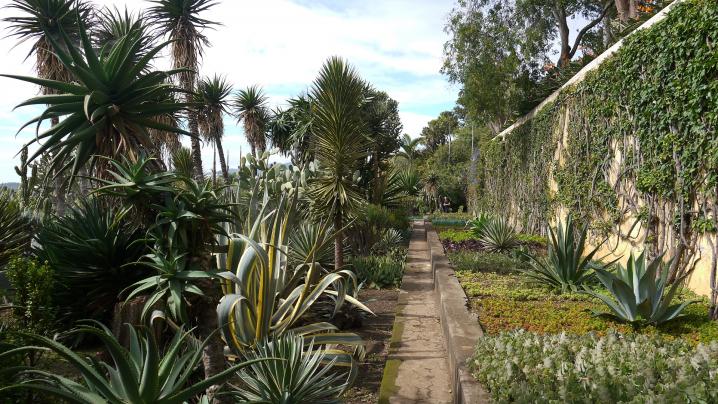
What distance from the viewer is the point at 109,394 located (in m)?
2.00

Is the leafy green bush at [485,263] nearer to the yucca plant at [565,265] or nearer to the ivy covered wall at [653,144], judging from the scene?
the yucca plant at [565,265]

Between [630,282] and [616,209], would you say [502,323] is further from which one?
[616,209]

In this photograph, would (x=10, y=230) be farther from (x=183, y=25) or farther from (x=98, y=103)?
(x=183, y=25)

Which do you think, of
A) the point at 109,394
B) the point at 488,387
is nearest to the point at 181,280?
the point at 109,394

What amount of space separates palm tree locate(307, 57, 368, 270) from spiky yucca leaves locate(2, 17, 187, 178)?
3495 mm

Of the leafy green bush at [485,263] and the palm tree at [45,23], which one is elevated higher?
the palm tree at [45,23]

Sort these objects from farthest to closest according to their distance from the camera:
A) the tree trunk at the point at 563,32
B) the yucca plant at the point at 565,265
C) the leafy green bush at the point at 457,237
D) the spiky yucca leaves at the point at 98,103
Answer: the tree trunk at the point at 563,32 < the leafy green bush at the point at 457,237 < the yucca plant at the point at 565,265 < the spiky yucca leaves at the point at 98,103

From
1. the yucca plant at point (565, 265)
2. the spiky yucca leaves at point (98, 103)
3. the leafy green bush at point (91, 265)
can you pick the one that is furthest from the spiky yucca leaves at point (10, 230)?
the yucca plant at point (565, 265)

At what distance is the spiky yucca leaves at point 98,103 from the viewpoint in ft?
10.9

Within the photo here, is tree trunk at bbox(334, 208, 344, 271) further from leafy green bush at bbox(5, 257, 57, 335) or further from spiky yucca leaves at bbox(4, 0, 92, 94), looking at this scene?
spiky yucca leaves at bbox(4, 0, 92, 94)

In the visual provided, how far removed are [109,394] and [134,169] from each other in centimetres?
148

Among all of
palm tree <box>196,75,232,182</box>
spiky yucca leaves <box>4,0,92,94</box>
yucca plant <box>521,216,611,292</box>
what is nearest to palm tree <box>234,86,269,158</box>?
palm tree <box>196,75,232,182</box>

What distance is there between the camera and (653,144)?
19.5ft

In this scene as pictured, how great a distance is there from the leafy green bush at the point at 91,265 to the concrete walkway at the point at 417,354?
256 centimetres
